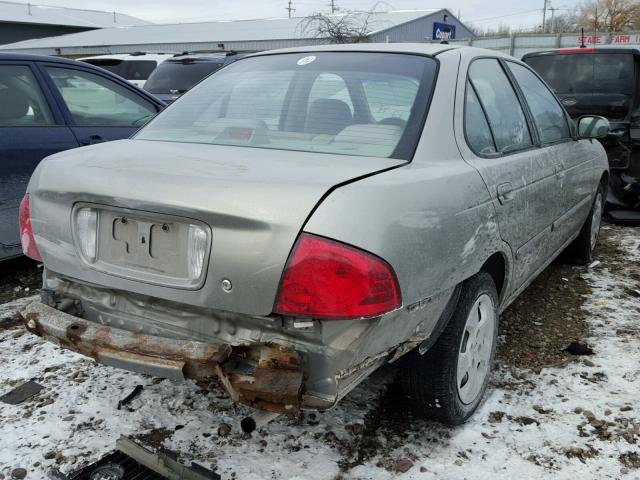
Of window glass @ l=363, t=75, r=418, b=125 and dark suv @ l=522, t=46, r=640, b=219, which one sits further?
dark suv @ l=522, t=46, r=640, b=219

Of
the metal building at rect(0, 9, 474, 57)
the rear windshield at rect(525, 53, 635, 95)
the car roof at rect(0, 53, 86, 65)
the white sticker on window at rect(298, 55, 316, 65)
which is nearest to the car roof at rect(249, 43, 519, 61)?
the white sticker on window at rect(298, 55, 316, 65)

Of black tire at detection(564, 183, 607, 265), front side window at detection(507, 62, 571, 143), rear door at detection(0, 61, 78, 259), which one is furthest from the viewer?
black tire at detection(564, 183, 607, 265)

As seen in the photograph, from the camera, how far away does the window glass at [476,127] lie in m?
2.65

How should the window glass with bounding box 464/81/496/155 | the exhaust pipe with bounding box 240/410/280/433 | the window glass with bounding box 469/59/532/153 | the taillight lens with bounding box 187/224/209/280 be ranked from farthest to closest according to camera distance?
the window glass with bounding box 469/59/532/153, the window glass with bounding box 464/81/496/155, the exhaust pipe with bounding box 240/410/280/433, the taillight lens with bounding box 187/224/209/280

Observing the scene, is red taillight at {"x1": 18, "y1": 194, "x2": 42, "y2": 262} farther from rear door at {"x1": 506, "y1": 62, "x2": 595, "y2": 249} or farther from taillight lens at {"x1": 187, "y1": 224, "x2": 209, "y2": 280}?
rear door at {"x1": 506, "y1": 62, "x2": 595, "y2": 249}

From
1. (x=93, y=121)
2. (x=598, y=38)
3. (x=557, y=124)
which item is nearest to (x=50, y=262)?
(x=93, y=121)

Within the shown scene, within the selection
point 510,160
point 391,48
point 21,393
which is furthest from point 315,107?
point 21,393

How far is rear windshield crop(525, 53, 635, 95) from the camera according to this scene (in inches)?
260

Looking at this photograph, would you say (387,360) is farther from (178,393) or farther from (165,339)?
(178,393)

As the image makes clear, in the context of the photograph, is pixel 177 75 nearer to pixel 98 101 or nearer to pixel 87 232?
pixel 98 101

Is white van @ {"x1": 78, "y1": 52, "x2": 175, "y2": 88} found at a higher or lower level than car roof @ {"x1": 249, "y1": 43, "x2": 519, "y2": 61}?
higher

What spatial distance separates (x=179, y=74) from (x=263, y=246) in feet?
29.4

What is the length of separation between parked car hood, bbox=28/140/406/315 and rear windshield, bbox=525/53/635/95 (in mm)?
5438

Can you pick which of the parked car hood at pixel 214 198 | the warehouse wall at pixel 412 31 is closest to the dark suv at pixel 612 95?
the parked car hood at pixel 214 198
